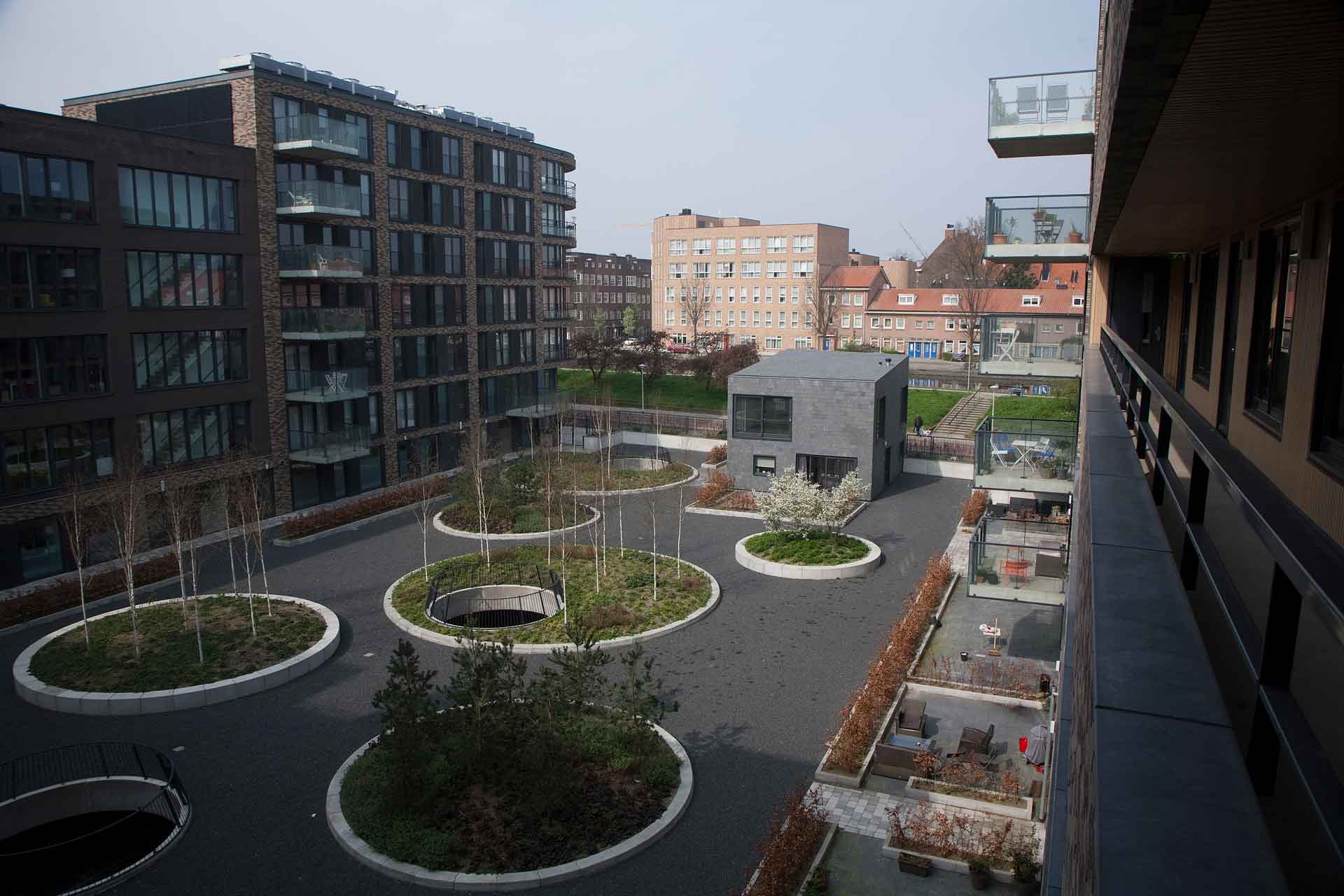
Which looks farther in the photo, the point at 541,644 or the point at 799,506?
the point at 799,506

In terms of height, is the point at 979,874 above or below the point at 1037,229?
below

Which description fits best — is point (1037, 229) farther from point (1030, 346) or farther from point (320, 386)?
point (320, 386)

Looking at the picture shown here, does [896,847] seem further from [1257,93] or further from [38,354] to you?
[38,354]

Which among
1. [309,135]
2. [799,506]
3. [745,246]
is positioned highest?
[745,246]

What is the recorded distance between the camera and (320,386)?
29.6 m

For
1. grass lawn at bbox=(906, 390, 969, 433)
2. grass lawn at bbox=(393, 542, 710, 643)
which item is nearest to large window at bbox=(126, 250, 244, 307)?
grass lawn at bbox=(393, 542, 710, 643)

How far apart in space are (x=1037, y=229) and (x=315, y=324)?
20836 mm

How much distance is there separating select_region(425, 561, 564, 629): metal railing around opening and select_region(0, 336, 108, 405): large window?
33.9ft

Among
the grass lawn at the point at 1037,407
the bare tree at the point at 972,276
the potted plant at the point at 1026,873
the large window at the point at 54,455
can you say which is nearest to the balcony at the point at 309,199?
the large window at the point at 54,455

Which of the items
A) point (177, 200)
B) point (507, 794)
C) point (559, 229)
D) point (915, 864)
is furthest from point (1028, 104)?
point (559, 229)

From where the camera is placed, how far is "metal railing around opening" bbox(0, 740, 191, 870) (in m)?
12.9

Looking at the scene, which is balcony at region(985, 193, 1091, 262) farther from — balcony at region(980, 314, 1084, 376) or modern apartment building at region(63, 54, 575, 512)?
modern apartment building at region(63, 54, 575, 512)

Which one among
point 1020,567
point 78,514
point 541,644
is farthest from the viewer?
point 78,514

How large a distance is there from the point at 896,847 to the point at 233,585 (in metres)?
15.6
